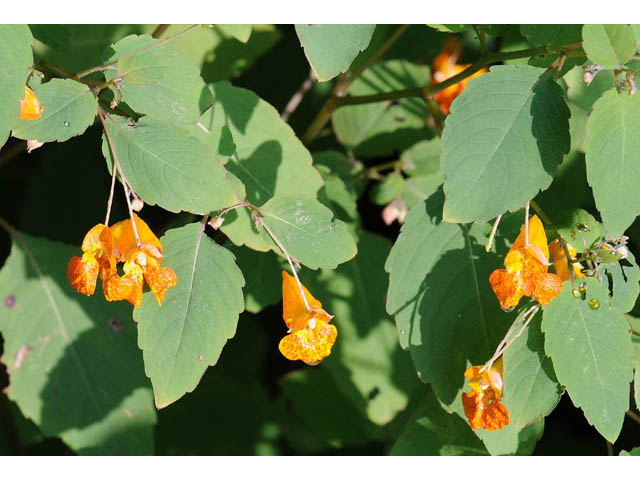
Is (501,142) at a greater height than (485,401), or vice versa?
(501,142)

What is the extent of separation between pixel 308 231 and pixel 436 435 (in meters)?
0.65

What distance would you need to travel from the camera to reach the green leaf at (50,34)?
4.73 ft

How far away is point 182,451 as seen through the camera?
2389mm

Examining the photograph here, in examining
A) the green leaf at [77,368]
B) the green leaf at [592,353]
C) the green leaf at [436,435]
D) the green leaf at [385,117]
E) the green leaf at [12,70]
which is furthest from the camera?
the green leaf at [385,117]

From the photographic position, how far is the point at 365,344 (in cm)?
194

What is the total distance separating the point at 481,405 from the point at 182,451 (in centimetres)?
137

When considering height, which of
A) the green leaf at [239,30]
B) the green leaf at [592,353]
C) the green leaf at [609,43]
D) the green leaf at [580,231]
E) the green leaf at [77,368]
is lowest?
the green leaf at [77,368]

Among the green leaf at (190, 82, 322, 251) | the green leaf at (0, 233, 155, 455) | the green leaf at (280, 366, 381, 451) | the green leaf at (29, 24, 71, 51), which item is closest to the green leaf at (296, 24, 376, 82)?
the green leaf at (190, 82, 322, 251)

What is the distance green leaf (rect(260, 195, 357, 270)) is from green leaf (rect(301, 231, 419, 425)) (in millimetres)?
607

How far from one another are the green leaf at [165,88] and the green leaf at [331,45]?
0.21 metres

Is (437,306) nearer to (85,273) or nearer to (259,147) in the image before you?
(259,147)

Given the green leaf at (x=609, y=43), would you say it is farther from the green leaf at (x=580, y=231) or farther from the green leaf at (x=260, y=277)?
the green leaf at (x=260, y=277)

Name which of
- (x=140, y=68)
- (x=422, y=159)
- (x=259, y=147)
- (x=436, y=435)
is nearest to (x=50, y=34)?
(x=140, y=68)

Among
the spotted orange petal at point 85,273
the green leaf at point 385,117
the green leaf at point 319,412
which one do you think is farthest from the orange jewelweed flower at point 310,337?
the green leaf at point 319,412
